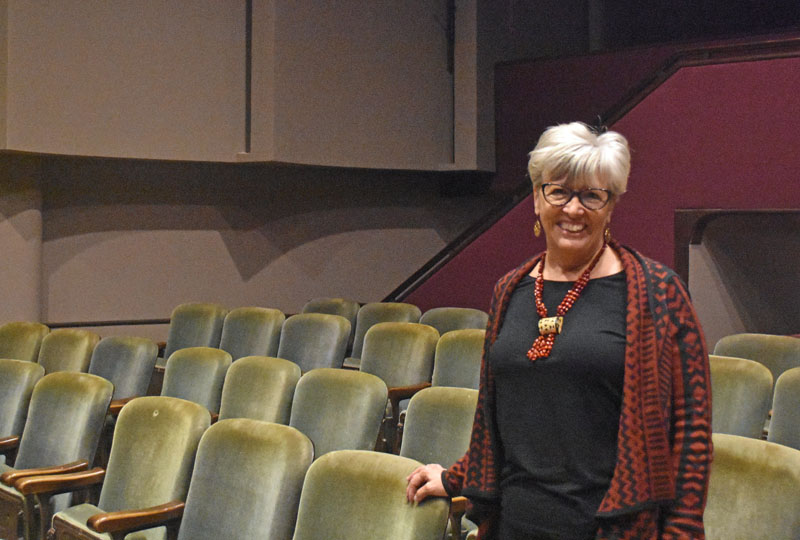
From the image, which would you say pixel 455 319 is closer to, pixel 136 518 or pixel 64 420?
pixel 64 420

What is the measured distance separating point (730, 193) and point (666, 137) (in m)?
0.51

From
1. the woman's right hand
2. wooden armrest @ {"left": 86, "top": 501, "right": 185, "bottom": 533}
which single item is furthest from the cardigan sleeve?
wooden armrest @ {"left": 86, "top": 501, "right": 185, "bottom": 533}

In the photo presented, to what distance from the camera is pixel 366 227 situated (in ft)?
25.1

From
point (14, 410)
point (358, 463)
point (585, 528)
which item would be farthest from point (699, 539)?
point (14, 410)

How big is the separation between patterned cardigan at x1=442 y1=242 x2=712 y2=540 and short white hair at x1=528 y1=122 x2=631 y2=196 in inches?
6.0

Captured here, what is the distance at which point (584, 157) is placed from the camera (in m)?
1.33

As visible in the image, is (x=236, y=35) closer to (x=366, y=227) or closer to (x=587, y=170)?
(x=366, y=227)

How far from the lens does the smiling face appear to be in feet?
4.43

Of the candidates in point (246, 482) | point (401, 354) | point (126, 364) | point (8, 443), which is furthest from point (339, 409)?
point (126, 364)

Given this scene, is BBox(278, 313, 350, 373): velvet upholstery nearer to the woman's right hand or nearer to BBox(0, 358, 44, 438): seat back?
BBox(0, 358, 44, 438): seat back

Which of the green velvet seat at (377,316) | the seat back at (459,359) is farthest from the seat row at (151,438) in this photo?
the green velvet seat at (377,316)

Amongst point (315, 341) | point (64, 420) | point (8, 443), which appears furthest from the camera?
point (315, 341)

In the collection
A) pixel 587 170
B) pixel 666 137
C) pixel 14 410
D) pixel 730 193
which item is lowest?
pixel 14 410

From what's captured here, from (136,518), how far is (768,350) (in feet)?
8.26
